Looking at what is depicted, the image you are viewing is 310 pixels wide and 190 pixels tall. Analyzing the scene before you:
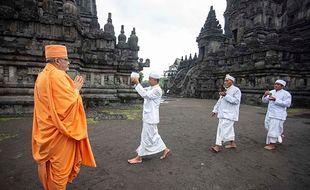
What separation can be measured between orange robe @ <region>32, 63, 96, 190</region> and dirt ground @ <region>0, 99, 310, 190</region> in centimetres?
70

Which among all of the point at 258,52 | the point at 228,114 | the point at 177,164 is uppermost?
the point at 258,52

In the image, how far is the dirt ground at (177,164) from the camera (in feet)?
10.5

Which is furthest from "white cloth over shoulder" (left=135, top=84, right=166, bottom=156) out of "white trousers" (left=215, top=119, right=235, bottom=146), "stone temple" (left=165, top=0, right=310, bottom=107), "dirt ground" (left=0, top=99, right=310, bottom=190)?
"stone temple" (left=165, top=0, right=310, bottom=107)

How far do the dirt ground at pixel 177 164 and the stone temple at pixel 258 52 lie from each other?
9.42 metres

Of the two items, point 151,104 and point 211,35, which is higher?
point 211,35

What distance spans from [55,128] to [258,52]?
51.7 feet

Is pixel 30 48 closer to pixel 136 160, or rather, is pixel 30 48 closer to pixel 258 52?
pixel 136 160

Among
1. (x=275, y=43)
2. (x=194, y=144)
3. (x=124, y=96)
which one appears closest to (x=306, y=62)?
(x=275, y=43)

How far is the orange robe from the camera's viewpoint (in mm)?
2414

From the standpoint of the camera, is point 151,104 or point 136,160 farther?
point 151,104

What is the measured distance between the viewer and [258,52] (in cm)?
1530

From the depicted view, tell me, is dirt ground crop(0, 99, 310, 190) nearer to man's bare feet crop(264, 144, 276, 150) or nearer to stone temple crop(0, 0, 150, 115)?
man's bare feet crop(264, 144, 276, 150)

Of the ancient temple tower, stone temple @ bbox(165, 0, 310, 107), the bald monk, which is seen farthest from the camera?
the ancient temple tower

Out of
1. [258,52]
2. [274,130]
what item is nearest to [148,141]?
[274,130]
